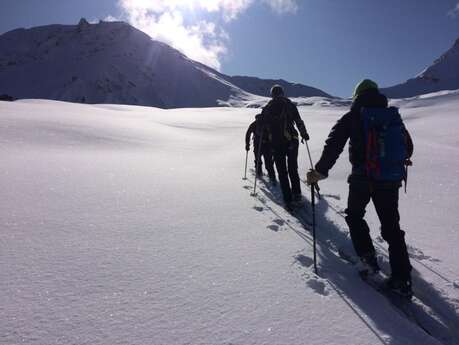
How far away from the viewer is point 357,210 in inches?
167

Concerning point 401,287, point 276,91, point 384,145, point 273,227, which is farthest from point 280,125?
point 401,287

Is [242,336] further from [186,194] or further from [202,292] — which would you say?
[186,194]

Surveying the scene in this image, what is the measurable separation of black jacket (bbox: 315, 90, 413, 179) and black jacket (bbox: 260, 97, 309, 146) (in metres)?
2.59

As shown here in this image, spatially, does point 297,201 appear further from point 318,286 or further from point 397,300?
point 318,286

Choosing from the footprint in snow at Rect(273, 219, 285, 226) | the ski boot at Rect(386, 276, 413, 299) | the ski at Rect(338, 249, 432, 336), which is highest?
the footprint in snow at Rect(273, 219, 285, 226)

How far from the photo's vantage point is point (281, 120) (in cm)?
694

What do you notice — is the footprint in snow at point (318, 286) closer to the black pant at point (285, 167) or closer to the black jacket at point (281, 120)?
the black pant at point (285, 167)

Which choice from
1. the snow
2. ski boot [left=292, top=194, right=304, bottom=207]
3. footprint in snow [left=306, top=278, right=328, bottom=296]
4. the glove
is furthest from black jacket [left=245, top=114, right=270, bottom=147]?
footprint in snow [left=306, top=278, right=328, bottom=296]

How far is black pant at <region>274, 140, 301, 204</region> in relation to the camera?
6.75 metres

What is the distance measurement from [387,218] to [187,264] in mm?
2208

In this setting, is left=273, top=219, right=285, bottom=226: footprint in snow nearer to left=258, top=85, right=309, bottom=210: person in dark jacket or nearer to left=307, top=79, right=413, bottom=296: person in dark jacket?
left=258, top=85, right=309, bottom=210: person in dark jacket

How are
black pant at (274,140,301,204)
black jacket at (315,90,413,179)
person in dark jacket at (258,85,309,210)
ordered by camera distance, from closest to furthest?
1. black jacket at (315,90,413,179)
2. black pant at (274,140,301,204)
3. person in dark jacket at (258,85,309,210)

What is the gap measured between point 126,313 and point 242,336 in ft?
2.99

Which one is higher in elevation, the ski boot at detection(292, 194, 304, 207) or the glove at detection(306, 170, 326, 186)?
the glove at detection(306, 170, 326, 186)
